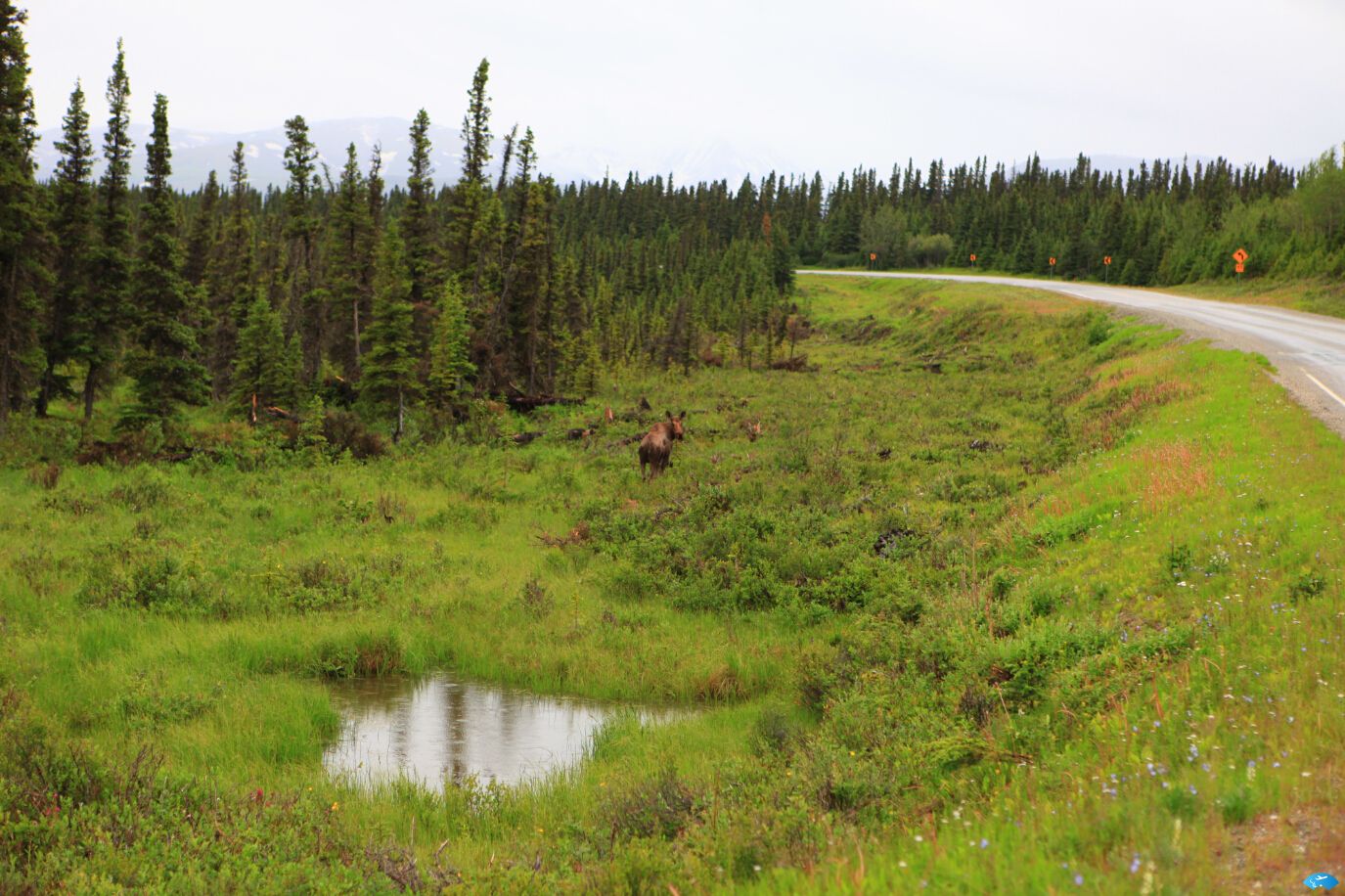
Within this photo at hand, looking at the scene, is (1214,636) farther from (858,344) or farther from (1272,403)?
(858,344)

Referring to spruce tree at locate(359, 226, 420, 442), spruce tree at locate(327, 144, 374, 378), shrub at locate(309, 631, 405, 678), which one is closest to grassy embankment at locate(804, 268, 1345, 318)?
spruce tree at locate(359, 226, 420, 442)

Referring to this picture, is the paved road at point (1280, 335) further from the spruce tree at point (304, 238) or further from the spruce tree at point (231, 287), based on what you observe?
the spruce tree at point (231, 287)

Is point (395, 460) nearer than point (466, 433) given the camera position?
Yes

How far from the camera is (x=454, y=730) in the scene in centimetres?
1095

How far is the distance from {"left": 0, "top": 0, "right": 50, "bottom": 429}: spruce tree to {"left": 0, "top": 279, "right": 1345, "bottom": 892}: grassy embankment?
822 cm

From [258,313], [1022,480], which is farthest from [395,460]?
[1022,480]

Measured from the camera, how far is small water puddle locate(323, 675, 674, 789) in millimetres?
9680

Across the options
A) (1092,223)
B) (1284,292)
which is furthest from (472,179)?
(1092,223)

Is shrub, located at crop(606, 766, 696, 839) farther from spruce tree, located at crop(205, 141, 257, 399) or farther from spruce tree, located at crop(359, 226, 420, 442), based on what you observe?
spruce tree, located at crop(205, 141, 257, 399)

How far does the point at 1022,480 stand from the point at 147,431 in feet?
87.7

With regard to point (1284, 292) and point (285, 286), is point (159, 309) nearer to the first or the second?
point (285, 286)

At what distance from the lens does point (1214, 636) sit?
7.48m

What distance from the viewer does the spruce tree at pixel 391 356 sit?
108 ft

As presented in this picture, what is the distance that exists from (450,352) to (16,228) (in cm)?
1490
